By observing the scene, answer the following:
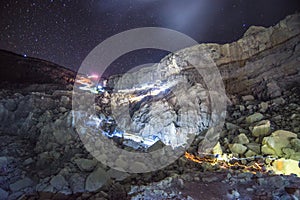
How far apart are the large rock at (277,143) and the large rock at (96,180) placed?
234 inches

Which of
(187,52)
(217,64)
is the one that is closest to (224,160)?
(217,64)

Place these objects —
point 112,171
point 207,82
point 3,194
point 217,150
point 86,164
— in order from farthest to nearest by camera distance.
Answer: point 207,82 → point 217,150 → point 86,164 → point 112,171 → point 3,194

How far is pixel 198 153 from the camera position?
8.44 metres

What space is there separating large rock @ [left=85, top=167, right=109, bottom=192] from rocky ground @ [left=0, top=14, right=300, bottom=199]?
0.08 feet

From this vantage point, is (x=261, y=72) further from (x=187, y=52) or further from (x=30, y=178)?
(x=30, y=178)

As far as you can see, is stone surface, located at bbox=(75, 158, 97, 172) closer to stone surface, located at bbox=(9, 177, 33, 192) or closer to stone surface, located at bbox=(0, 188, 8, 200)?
stone surface, located at bbox=(9, 177, 33, 192)

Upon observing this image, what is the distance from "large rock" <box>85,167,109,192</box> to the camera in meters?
4.79

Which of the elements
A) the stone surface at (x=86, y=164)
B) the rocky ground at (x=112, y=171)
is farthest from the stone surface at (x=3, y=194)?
the stone surface at (x=86, y=164)

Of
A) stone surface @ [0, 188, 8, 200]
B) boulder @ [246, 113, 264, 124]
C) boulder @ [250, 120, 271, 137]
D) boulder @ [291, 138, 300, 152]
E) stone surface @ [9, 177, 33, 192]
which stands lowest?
stone surface @ [0, 188, 8, 200]

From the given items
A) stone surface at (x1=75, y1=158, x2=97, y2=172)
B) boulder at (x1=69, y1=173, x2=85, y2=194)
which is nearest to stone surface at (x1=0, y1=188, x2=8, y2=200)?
boulder at (x1=69, y1=173, x2=85, y2=194)

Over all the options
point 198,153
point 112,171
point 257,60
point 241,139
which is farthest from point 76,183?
point 257,60

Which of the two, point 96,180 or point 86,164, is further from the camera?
point 86,164

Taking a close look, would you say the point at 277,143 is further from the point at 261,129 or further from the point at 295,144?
the point at 261,129

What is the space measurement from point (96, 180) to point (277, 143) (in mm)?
6505
